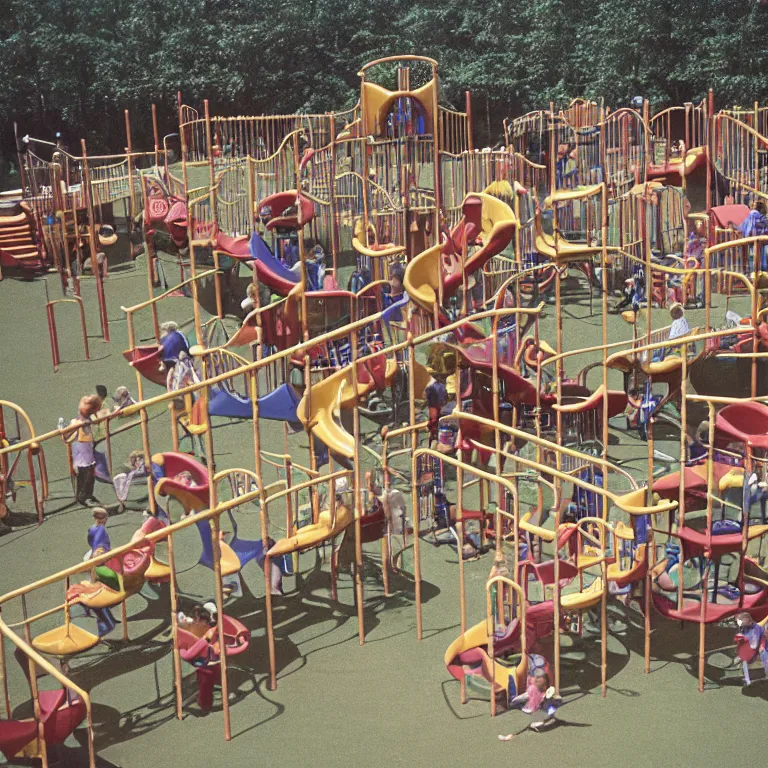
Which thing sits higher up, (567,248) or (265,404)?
(567,248)

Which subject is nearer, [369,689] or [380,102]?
[369,689]

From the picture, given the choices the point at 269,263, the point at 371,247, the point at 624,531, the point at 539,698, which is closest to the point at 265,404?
the point at 269,263

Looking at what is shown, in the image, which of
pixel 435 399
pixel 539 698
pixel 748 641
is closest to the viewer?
pixel 539 698

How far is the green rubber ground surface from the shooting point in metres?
11.7

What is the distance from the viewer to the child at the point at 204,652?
12.3 metres

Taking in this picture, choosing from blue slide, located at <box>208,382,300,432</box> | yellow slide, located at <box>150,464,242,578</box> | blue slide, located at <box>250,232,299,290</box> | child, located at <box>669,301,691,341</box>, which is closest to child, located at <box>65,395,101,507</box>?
Result: blue slide, located at <box>208,382,300,432</box>

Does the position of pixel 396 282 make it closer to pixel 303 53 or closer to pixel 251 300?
pixel 251 300

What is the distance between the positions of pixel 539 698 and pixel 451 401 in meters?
4.69

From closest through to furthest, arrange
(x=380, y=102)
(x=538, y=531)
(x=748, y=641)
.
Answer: (x=538, y=531), (x=748, y=641), (x=380, y=102)

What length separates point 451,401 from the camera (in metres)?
16.0

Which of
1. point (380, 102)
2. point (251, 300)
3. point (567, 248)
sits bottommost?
point (251, 300)

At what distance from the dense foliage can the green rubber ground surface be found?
25314mm

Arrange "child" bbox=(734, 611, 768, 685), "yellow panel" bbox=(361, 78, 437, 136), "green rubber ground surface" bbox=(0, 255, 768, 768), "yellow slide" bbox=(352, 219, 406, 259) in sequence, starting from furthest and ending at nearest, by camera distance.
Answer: "yellow slide" bbox=(352, 219, 406, 259), "yellow panel" bbox=(361, 78, 437, 136), "child" bbox=(734, 611, 768, 685), "green rubber ground surface" bbox=(0, 255, 768, 768)

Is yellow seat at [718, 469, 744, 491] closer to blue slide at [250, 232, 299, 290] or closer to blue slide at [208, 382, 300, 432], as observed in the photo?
blue slide at [208, 382, 300, 432]
